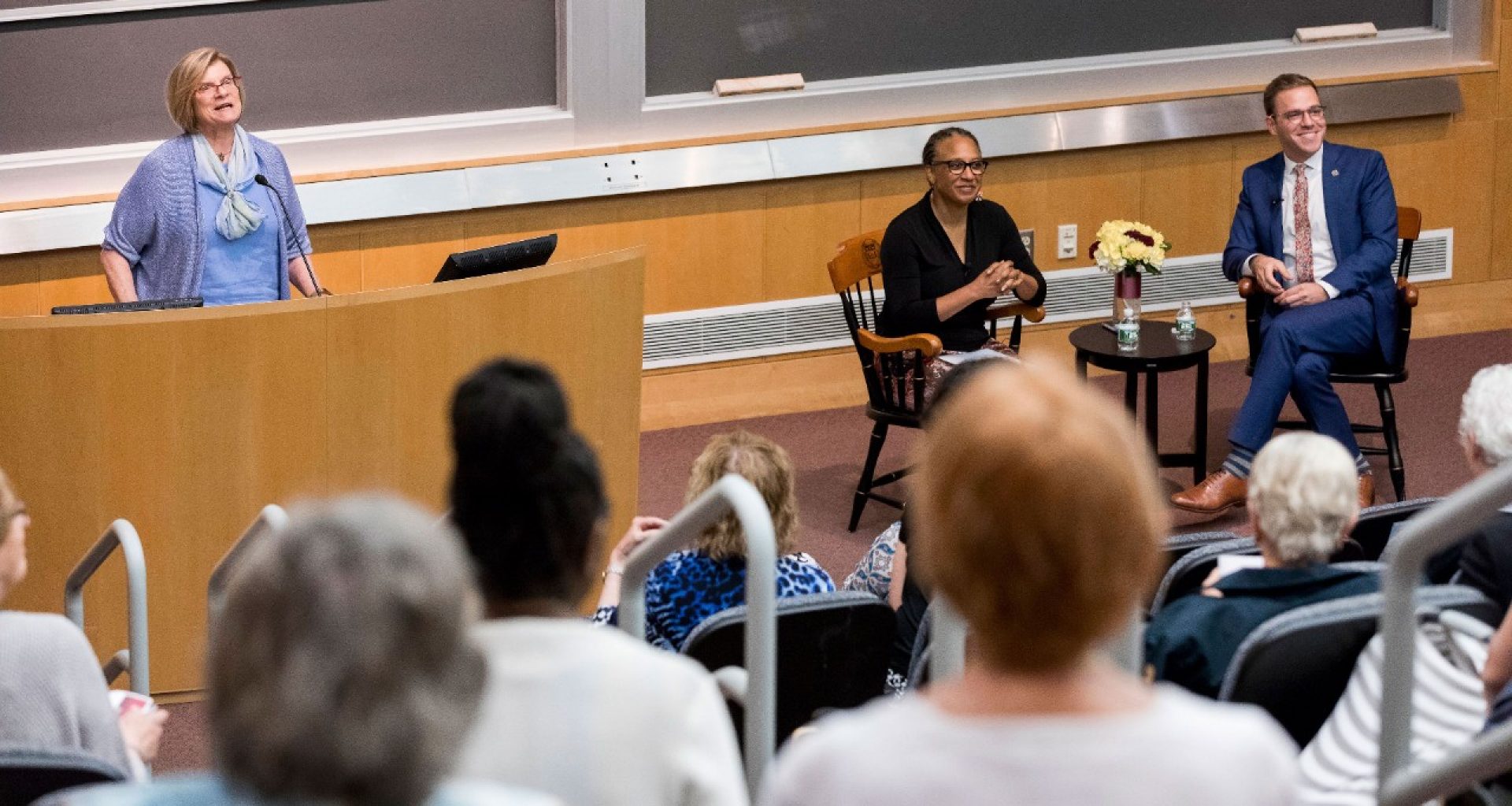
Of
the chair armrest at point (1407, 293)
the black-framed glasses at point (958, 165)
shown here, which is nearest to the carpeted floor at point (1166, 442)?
the chair armrest at point (1407, 293)

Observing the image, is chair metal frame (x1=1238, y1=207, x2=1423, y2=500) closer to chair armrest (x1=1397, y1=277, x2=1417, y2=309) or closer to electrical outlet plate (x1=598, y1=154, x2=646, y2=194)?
chair armrest (x1=1397, y1=277, x2=1417, y2=309)

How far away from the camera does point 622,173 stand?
6832mm

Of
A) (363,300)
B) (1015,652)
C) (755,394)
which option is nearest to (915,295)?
(755,394)

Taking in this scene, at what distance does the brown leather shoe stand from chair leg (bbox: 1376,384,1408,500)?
0.48 metres

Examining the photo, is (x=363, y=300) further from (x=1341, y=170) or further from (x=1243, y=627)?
(x=1341, y=170)

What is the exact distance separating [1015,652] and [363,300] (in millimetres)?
3473

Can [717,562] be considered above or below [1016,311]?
below

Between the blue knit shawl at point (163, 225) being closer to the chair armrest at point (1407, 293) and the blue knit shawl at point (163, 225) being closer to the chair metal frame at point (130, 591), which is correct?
the chair metal frame at point (130, 591)

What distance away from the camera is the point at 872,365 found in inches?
237

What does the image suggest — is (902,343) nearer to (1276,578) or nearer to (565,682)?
(1276,578)

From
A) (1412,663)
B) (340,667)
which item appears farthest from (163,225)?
(340,667)

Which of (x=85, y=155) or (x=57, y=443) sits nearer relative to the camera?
(x=57, y=443)

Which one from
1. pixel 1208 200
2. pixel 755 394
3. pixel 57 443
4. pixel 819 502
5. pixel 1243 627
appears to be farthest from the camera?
pixel 1208 200

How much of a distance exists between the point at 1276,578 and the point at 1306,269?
3.62 m
